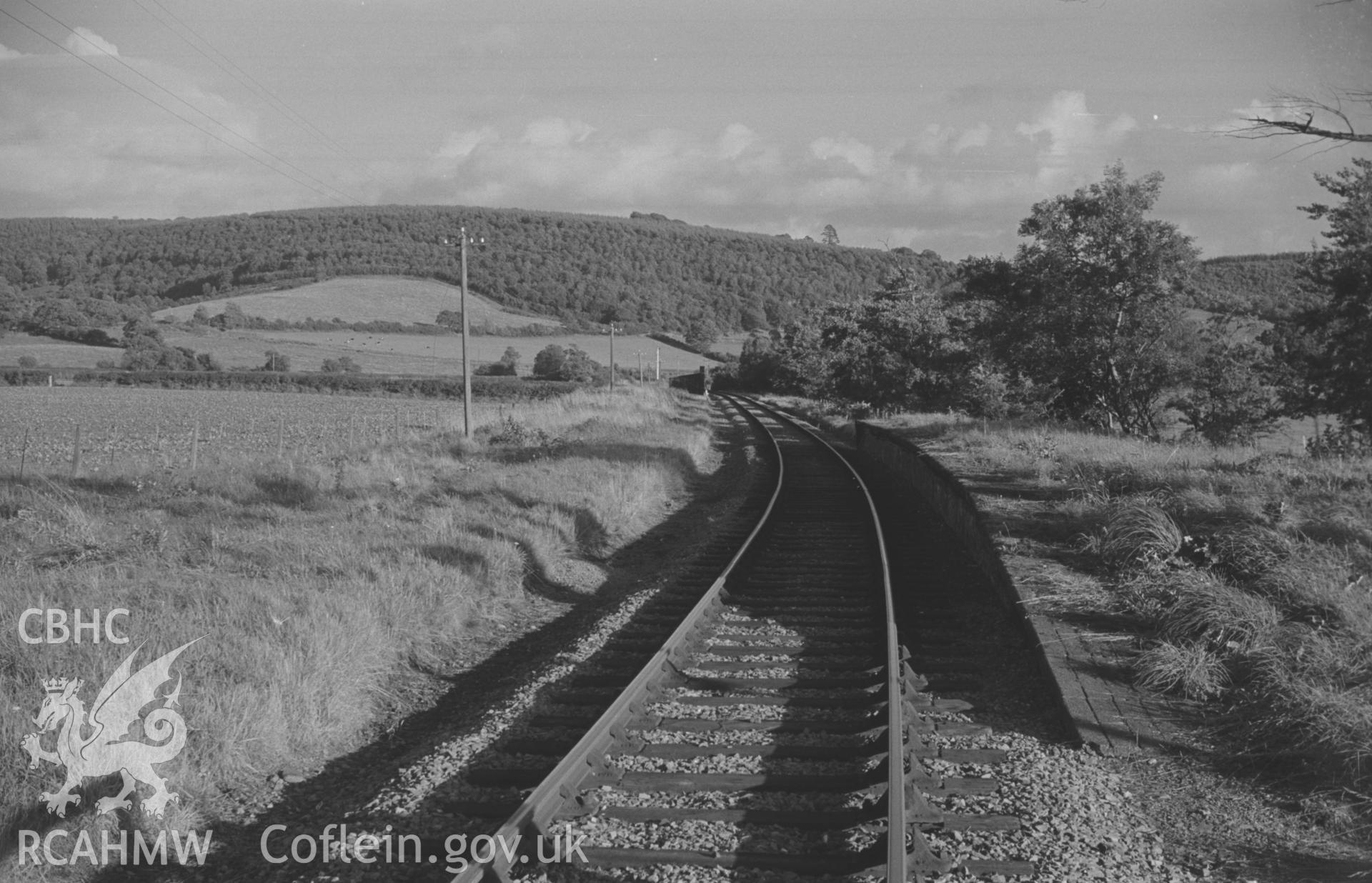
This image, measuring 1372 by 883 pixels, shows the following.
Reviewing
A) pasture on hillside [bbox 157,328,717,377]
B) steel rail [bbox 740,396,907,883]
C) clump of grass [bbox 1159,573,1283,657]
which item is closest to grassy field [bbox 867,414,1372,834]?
clump of grass [bbox 1159,573,1283,657]

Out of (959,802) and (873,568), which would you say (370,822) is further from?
(873,568)

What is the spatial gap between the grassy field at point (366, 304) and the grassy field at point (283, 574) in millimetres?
86774

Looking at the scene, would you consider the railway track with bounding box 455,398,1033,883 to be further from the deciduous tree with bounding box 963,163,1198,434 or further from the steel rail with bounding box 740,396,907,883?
the deciduous tree with bounding box 963,163,1198,434

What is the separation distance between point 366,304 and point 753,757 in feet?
386

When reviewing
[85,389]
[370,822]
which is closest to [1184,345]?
[370,822]

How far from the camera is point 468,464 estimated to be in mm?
20328

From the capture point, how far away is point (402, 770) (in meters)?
5.58

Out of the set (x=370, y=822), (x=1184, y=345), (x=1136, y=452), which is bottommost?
(x=370, y=822)

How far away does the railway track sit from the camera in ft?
14.6

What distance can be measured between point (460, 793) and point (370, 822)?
47 centimetres

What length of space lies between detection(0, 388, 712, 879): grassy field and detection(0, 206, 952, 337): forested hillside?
7576 centimetres

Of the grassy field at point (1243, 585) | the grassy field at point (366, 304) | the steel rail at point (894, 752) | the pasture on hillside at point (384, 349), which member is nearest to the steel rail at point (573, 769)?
the steel rail at point (894, 752)

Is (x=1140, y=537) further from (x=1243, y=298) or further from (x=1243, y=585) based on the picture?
(x=1243, y=298)

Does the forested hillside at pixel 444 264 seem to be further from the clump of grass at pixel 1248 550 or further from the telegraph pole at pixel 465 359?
the clump of grass at pixel 1248 550
